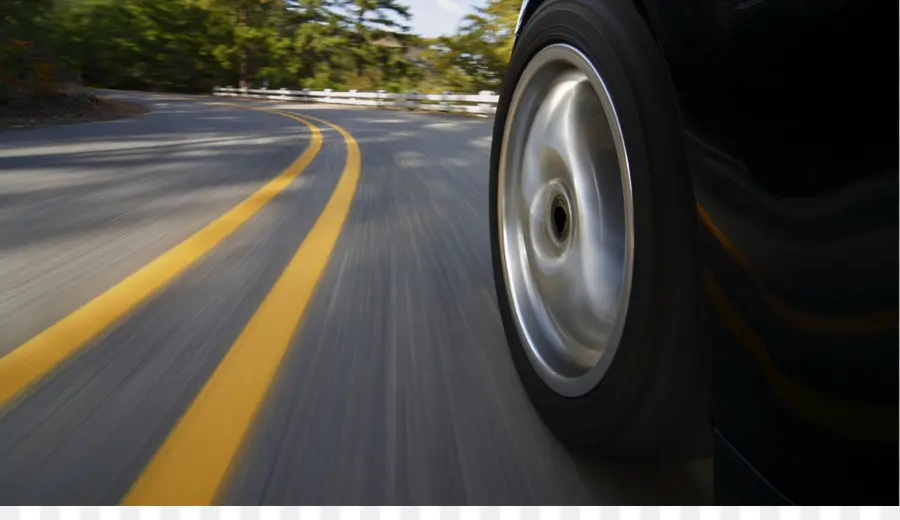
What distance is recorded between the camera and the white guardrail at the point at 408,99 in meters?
21.8

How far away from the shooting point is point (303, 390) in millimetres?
2201

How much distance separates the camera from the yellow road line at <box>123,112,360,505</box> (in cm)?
166

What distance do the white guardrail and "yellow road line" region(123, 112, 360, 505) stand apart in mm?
12643

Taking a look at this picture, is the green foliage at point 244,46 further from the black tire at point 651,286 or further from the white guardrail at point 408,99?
the black tire at point 651,286

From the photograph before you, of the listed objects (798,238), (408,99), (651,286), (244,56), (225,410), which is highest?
(244,56)

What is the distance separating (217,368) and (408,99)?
24.9 metres

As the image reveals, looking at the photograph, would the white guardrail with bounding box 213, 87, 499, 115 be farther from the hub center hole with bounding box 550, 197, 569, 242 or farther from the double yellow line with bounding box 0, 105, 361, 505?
the hub center hole with bounding box 550, 197, 569, 242

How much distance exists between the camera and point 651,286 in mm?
1427

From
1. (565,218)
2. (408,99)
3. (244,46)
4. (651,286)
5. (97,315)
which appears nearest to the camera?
(651,286)

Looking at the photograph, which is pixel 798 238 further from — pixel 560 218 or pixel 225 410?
pixel 225 410

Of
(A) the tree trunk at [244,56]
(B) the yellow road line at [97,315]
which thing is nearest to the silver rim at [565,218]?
(B) the yellow road line at [97,315]

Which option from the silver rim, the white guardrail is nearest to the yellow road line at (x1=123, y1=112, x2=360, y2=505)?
the silver rim

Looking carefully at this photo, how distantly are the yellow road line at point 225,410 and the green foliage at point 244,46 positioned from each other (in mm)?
33118

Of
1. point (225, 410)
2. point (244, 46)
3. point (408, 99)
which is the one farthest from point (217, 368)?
point (244, 46)
